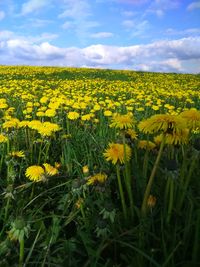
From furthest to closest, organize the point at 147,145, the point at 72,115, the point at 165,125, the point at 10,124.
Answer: the point at 72,115 → the point at 10,124 → the point at 147,145 → the point at 165,125

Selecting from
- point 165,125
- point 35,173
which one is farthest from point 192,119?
point 35,173

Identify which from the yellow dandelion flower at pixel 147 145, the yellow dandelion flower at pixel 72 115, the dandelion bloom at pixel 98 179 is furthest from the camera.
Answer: the yellow dandelion flower at pixel 72 115

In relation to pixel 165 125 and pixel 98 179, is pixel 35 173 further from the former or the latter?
pixel 165 125

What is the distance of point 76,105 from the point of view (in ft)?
15.4

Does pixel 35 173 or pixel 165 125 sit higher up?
pixel 165 125

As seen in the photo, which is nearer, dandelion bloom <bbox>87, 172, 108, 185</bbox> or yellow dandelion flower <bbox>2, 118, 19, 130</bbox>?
dandelion bloom <bbox>87, 172, 108, 185</bbox>

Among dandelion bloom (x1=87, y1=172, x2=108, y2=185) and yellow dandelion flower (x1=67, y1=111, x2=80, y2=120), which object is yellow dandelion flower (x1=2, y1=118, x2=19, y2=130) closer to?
yellow dandelion flower (x1=67, y1=111, x2=80, y2=120)

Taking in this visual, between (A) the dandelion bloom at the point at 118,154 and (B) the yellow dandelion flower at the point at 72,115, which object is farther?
(B) the yellow dandelion flower at the point at 72,115

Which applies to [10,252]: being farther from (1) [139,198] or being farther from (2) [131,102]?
(2) [131,102]

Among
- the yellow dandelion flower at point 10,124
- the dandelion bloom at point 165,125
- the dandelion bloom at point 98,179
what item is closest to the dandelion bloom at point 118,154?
the dandelion bloom at point 98,179

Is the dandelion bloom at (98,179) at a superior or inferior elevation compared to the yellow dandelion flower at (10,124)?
inferior

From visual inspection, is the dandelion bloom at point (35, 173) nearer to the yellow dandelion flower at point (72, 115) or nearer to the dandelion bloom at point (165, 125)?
the dandelion bloom at point (165, 125)

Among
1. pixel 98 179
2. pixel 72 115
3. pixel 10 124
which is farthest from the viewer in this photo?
pixel 72 115

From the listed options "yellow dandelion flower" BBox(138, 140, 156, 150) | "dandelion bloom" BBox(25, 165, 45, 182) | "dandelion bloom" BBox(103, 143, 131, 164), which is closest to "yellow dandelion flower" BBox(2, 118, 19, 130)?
"dandelion bloom" BBox(25, 165, 45, 182)
